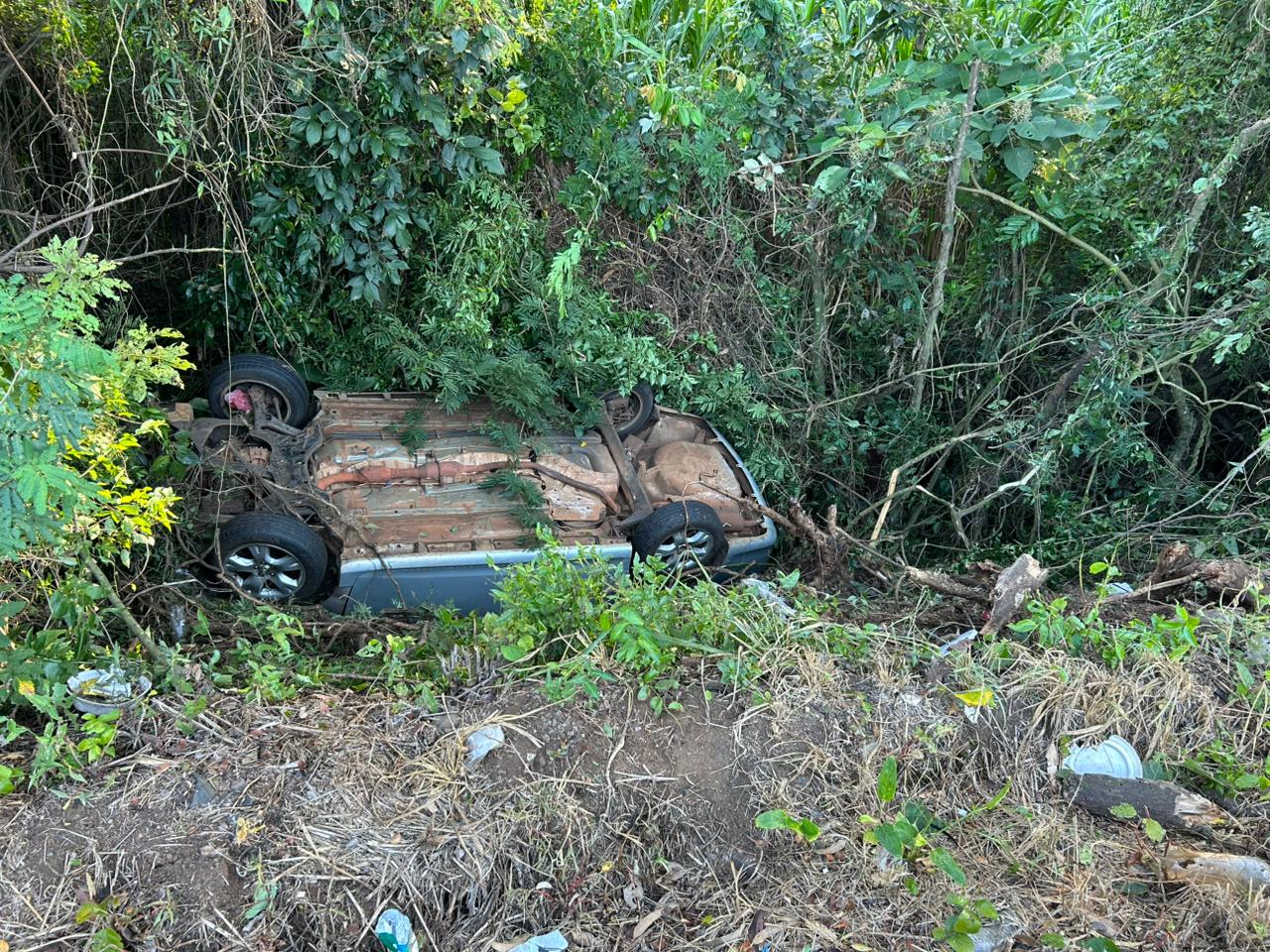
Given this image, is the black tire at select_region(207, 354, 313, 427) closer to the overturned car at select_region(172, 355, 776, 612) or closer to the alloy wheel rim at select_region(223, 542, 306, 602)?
the overturned car at select_region(172, 355, 776, 612)

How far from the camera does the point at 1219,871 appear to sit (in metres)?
2.38

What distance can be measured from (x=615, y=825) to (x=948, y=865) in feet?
3.19

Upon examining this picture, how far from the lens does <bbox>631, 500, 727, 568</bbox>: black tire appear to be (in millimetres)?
4797

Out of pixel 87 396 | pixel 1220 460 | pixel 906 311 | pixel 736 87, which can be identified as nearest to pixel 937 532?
pixel 906 311

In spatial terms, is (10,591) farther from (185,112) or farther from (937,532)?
(937,532)

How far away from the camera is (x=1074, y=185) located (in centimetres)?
532

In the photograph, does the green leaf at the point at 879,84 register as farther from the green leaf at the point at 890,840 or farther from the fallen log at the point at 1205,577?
the green leaf at the point at 890,840

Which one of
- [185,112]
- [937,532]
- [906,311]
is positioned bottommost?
[937,532]

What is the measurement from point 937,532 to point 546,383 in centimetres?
304

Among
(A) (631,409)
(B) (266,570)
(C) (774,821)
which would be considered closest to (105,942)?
(C) (774,821)

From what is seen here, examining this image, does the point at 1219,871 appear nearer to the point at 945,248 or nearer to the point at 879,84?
the point at 945,248

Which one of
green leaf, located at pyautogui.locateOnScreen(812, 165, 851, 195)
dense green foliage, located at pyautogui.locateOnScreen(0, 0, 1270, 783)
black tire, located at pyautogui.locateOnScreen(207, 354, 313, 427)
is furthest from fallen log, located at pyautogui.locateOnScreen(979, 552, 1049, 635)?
black tire, located at pyautogui.locateOnScreen(207, 354, 313, 427)

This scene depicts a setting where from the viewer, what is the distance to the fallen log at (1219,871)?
2.35 m

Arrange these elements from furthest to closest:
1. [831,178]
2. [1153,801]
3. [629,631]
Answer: [831,178]
[629,631]
[1153,801]
